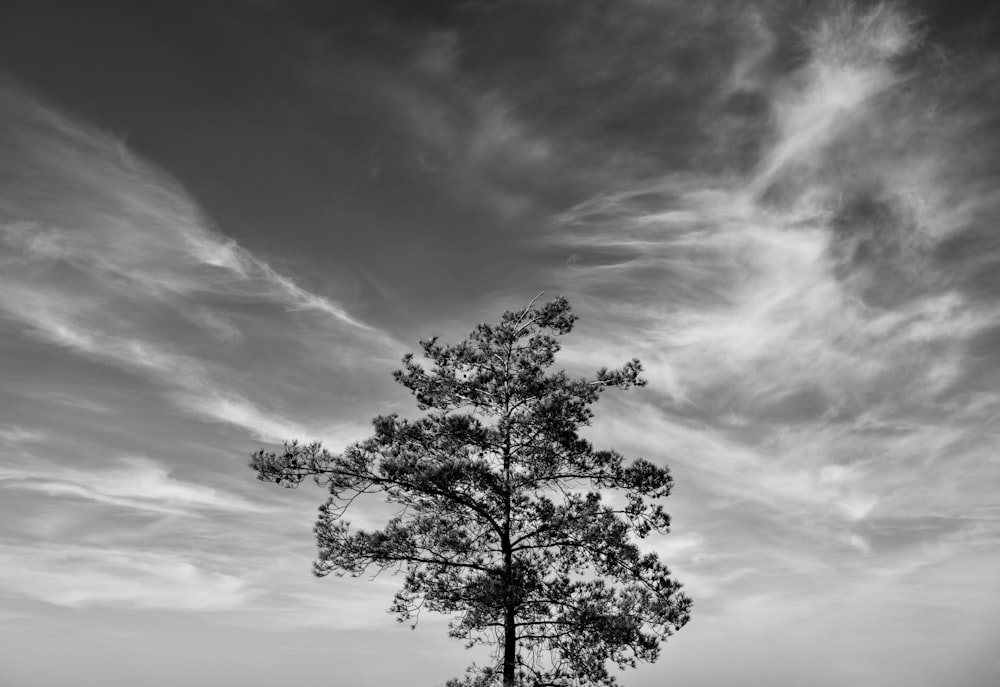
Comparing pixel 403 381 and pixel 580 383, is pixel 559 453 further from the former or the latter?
pixel 403 381

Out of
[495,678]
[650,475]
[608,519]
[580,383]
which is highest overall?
[580,383]

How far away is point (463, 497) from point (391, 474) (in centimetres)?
206

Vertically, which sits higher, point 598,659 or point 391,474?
point 391,474

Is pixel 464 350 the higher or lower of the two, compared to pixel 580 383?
higher

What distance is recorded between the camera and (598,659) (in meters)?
16.2

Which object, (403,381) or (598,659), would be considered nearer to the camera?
(598,659)

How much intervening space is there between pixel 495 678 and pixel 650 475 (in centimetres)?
656

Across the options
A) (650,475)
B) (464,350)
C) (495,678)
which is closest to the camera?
(495,678)

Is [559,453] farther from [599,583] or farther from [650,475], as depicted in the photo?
[599,583]

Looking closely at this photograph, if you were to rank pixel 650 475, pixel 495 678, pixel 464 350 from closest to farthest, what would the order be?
pixel 495 678 → pixel 650 475 → pixel 464 350

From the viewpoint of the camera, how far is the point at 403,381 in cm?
1884

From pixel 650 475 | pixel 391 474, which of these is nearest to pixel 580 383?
pixel 650 475

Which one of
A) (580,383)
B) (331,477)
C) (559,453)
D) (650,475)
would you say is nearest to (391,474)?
(331,477)

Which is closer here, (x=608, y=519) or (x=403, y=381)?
(x=608, y=519)
